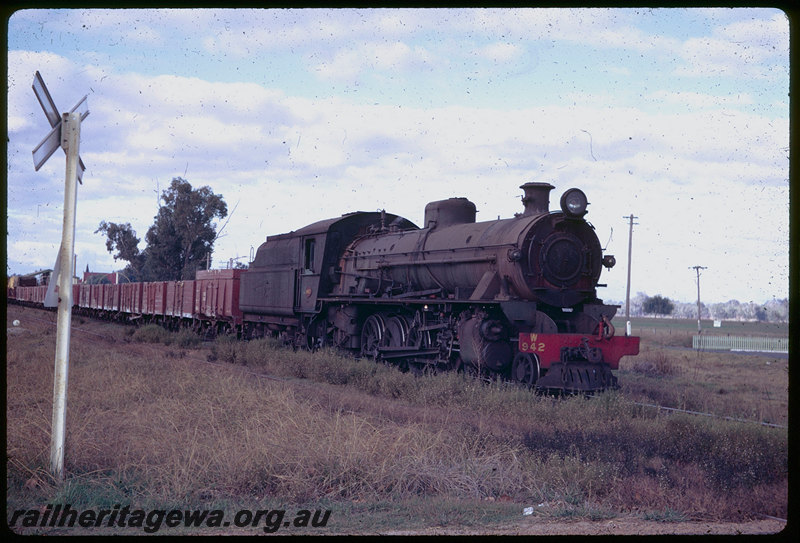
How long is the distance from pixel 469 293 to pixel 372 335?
406 centimetres

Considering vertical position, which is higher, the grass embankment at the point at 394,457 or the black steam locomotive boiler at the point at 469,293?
the black steam locomotive boiler at the point at 469,293

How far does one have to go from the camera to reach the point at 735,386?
17391 millimetres

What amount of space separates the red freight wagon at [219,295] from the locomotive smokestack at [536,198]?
1460cm

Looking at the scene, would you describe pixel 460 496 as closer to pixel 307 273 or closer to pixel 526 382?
pixel 526 382

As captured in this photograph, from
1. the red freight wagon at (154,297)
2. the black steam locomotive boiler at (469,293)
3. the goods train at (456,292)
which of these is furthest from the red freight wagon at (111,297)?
the black steam locomotive boiler at (469,293)

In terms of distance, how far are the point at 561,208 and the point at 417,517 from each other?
8.49 meters

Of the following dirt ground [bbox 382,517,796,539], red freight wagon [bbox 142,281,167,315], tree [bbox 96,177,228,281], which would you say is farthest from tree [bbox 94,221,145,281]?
dirt ground [bbox 382,517,796,539]

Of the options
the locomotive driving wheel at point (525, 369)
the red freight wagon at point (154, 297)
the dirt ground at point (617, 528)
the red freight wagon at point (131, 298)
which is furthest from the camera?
the red freight wagon at point (131, 298)

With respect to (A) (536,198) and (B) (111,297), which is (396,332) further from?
(B) (111,297)

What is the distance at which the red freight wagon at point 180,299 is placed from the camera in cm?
3071

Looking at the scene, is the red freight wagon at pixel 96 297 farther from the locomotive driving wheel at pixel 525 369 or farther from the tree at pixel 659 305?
the tree at pixel 659 305

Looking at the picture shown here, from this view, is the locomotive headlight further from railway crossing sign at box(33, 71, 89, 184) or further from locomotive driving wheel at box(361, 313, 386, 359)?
railway crossing sign at box(33, 71, 89, 184)

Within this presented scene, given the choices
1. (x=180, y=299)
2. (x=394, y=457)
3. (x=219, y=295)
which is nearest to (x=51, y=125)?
(x=394, y=457)

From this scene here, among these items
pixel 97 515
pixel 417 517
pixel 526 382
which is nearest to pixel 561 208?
pixel 526 382
